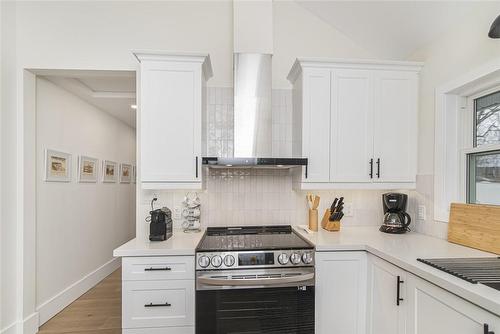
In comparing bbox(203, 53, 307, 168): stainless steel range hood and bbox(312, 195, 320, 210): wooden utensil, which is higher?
bbox(203, 53, 307, 168): stainless steel range hood

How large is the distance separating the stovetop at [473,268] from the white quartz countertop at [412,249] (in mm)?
30

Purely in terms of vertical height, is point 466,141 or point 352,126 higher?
point 352,126

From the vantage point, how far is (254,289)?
1.75 meters

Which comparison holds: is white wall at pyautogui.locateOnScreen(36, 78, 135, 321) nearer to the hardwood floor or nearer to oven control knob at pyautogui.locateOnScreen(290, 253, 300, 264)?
the hardwood floor

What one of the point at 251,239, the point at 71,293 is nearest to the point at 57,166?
the point at 71,293

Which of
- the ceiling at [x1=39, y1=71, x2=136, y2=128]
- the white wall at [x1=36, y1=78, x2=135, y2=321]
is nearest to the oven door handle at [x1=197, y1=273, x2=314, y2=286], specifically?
the ceiling at [x1=39, y1=71, x2=136, y2=128]

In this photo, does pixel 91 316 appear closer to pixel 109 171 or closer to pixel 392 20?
pixel 109 171

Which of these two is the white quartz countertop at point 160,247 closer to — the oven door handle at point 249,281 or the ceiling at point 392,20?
the oven door handle at point 249,281

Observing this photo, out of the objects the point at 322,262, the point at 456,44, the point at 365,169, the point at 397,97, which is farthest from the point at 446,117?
the point at 322,262

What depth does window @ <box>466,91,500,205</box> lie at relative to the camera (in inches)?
70.0

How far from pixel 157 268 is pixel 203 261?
12.2 inches

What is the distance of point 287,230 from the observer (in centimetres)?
241

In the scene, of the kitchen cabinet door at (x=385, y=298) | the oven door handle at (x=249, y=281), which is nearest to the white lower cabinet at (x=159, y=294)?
the oven door handle at (x=249, y=281)

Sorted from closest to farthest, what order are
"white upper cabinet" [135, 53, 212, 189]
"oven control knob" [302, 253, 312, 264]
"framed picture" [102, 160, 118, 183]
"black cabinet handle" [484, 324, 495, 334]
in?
"black cabinet handle" [484, 324, 495, 334] < "oven control knob" [302, 253, 312, 264] < "white upper cabinet" [135, 53, 212, 189] < "framed picture" [102, 160, 118, 183]
